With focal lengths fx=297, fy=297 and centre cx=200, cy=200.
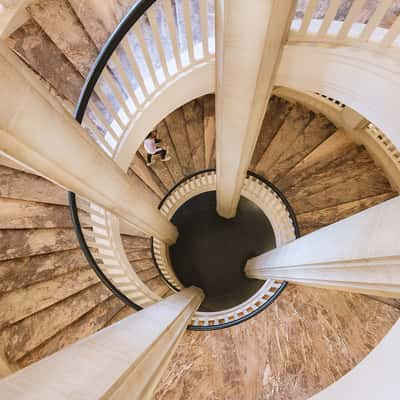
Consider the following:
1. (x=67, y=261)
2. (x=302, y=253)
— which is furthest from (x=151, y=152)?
(x=302, y=253)

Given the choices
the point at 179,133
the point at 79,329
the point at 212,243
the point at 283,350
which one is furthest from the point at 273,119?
the point at 79,329

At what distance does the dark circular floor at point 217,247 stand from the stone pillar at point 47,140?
3518mm

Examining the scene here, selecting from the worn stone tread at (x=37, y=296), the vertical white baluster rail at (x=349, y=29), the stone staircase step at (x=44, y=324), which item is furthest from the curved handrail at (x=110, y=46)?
the stone staircase step at (x=44, y=324)

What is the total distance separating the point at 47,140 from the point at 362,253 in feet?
3.98

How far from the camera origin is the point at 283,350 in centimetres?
321

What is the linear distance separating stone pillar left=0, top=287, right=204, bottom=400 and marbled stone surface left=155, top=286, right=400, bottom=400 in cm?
199

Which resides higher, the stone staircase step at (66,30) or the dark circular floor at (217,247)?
the stone staircase step at (66,30)

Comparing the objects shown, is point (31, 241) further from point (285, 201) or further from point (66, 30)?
point (285, 201)

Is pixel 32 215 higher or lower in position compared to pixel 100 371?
higher

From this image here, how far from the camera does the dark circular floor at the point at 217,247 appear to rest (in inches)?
200

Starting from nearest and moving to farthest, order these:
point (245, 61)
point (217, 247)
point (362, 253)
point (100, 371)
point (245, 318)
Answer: point (100, 371)
point (362, 253)
point (245, 61)
point (245, 318)
point (217, 247)

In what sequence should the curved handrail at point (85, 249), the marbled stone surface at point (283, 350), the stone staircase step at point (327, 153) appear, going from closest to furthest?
the curved handrail at point (85, 249)
the marbled stone surface at point (283, 350)
the stone staircase step at point (327, 153)

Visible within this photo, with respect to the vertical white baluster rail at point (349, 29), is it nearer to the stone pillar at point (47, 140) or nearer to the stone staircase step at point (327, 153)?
the stone pillar at point (47, 140)

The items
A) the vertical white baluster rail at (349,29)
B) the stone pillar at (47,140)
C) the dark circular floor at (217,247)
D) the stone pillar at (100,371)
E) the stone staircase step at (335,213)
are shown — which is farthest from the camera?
the dark circular floor at (217,247)
